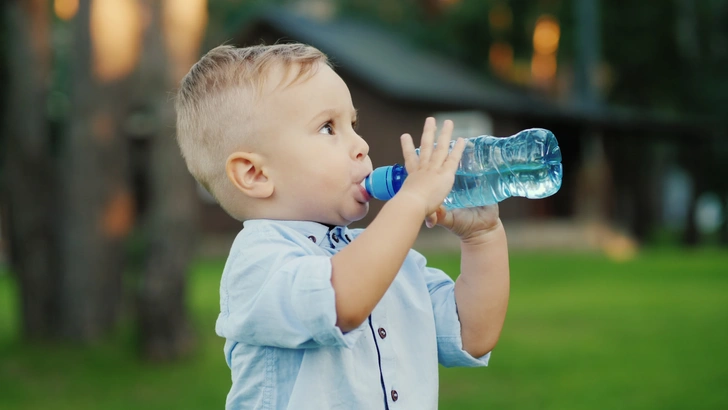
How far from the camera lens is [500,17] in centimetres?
2939

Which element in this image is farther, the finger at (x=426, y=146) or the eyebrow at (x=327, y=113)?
the eyebrow at (x=327, y=113)

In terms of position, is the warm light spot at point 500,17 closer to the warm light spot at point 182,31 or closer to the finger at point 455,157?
the warm light spot at point 182,31

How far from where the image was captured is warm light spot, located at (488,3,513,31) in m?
28.9

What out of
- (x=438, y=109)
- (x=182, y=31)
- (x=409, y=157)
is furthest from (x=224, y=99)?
(x=438, y=109)

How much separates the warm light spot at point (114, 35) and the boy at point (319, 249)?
6.86 m

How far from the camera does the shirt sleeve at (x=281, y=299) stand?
1824 mm

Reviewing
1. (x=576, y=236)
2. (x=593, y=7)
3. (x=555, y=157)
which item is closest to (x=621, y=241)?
(x=576, y=236)

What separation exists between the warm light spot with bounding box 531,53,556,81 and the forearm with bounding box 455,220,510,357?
3007cm

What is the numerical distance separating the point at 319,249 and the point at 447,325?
431 mm

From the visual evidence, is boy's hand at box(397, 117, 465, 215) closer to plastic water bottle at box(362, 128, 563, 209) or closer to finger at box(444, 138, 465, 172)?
finger at box(444, 138, 465, 172)

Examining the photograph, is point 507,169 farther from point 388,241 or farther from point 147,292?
point 147,292

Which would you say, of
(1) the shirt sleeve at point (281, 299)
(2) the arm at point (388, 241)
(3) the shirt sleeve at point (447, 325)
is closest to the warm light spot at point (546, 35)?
(3) the shirt sleeve at point (447, 325)

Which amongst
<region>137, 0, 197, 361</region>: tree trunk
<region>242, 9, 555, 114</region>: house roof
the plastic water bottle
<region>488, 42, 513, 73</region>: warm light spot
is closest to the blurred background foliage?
<region>137, 0, 197, 361</region>: tree trunk

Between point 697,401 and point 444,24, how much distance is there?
25.3 m
